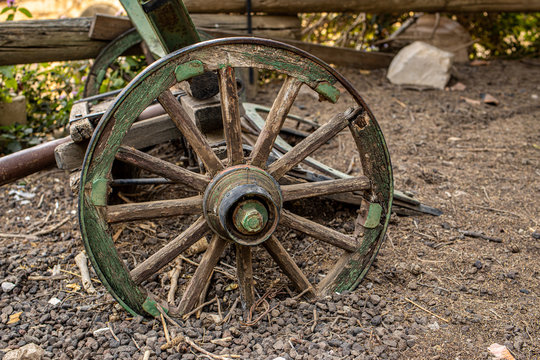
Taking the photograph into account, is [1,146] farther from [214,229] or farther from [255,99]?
[214,229]

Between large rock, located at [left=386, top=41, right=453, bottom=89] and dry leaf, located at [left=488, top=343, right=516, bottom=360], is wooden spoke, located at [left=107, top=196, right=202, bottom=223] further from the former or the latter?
large rock, located at [left=386, top=41, right=453, bottom=89]

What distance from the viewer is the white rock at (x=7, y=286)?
2.41 metres

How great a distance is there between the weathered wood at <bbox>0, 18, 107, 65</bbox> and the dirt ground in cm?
88

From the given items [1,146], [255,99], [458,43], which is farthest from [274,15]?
[1,146]

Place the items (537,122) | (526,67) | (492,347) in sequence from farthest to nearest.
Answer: (526,67)
(537,122)
(492,347)

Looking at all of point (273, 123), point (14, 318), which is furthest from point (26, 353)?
point (273, 123)

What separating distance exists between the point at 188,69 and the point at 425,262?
5.04 feet

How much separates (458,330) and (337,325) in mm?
510

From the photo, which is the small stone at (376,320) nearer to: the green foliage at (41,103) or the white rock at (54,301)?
the white rock at (54,301)

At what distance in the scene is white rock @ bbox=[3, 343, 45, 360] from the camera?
1.87 metres

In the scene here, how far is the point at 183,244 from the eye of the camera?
2066 millimetres

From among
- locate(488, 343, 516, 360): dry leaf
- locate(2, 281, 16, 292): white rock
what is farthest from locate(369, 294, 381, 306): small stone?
locate(2, 281, 16, 292): white rock

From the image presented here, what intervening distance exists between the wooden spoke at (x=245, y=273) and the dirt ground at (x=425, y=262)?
0.12 m

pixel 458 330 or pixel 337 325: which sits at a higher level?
pixel 337 325
